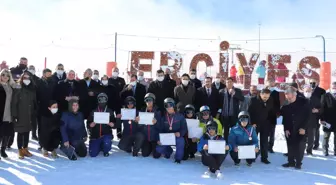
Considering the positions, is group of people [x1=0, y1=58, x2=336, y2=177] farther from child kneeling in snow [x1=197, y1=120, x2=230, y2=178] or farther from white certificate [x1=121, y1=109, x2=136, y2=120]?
white certificate [x1=121, y1=109, x2=136, y2=120]

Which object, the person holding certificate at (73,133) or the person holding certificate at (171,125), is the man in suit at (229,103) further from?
the person holding certificate at (73,133)

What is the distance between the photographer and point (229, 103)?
25.7 feet

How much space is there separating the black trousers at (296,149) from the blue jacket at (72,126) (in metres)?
4.79

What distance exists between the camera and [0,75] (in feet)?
22.1

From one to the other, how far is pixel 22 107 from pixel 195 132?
3.98 m

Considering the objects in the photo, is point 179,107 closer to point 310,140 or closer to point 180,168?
point 180,168

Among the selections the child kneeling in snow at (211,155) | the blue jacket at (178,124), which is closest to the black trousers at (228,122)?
the blue jacket at (178,124)

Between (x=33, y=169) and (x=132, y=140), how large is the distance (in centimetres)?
239

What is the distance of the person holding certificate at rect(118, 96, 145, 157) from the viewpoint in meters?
7.54

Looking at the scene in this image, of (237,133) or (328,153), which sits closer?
(237,133)

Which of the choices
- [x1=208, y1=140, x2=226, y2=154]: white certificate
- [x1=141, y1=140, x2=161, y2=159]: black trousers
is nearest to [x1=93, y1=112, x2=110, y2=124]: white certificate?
[x1=141, y1=140, x2=161, y2=159]: black trousers

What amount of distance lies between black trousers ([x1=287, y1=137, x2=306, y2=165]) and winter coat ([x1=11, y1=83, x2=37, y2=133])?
19.2ft

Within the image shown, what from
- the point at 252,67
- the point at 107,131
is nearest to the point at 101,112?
the point at 107,131

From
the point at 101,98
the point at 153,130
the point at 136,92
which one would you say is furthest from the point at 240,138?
the point at 101,98
